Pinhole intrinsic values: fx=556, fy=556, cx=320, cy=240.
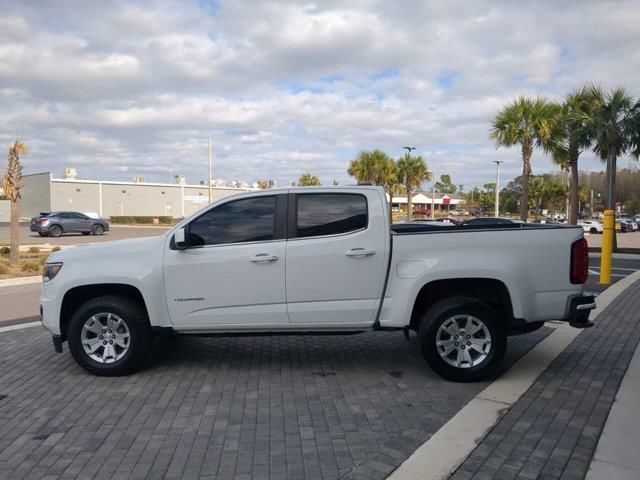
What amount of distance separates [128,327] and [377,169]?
42.0m

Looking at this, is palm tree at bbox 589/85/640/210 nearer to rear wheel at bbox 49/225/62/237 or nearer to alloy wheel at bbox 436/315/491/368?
alloy wheel at bbox 436/315/491/368

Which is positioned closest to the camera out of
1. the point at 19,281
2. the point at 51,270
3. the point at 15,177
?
the point at 51,270

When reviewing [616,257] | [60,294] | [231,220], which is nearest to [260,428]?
[231,220]

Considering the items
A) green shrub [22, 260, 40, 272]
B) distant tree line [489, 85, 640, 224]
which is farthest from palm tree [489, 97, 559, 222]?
green shrub [22, 260, 40, 272]

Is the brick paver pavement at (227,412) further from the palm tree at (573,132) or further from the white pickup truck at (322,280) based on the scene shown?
the palm tree at (573,132)

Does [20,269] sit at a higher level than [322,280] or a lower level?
lower

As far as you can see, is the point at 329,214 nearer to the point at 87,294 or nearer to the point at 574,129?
the point at 87,294

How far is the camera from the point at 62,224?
3369 cm

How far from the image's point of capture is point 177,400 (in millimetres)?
4953

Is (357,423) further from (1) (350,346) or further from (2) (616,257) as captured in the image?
(2) (616,257)

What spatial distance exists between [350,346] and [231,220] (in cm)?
236

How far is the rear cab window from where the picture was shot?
17.9 ft

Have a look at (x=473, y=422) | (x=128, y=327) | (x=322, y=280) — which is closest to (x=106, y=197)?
(x=128, y=327)

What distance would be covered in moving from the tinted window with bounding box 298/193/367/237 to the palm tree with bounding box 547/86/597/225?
1899cm
